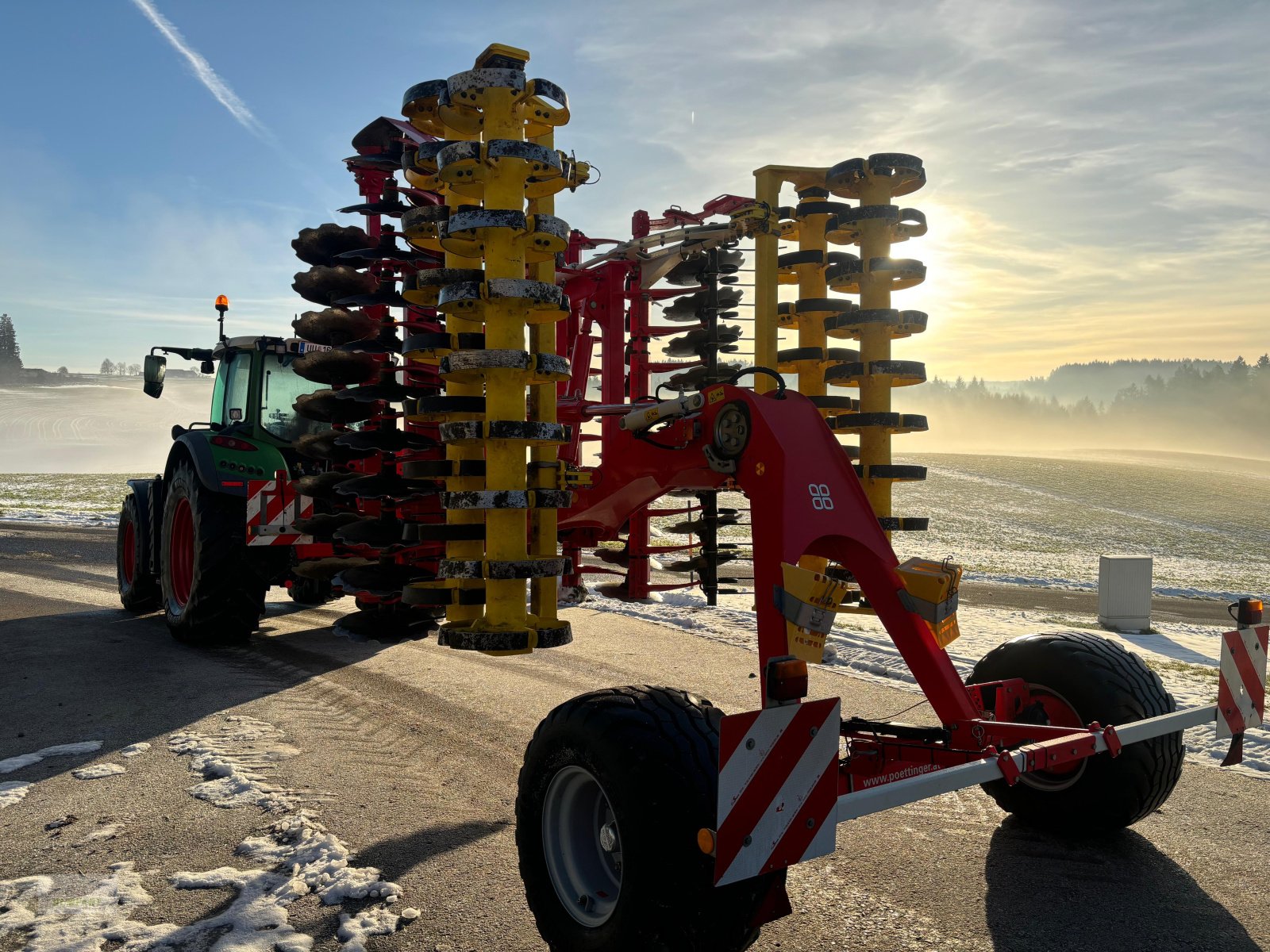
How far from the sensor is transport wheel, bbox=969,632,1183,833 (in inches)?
156

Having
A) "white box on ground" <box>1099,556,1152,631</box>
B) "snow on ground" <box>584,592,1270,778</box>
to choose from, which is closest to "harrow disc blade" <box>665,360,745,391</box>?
"snow on ground" <box>584,592,1270,778</box>

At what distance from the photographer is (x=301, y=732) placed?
5496mm

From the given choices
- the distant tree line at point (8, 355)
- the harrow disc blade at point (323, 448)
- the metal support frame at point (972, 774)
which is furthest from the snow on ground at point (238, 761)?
the distant tree line at point (8, 355)

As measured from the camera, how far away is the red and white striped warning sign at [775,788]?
2504 millimetres

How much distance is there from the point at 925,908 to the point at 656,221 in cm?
668

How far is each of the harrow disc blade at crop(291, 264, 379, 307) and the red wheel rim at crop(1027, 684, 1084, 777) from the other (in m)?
4.34

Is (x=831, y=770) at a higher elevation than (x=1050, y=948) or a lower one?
higher

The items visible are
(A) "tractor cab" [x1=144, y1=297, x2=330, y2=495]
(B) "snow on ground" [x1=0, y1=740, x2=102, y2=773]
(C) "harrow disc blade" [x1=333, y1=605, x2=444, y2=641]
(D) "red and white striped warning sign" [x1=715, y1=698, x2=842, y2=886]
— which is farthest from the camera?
(A) "tractor cab" [x1=144, y1=297, x2=330, y2=495]

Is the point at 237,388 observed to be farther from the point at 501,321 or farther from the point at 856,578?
the point at 856,578

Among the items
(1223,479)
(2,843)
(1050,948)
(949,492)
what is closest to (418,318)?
(2,843)

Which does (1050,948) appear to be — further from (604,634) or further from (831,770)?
(604,634)

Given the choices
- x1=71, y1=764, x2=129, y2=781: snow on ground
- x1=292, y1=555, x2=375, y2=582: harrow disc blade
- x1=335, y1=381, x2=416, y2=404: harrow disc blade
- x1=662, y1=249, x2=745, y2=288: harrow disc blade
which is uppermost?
x1=662, y1=249, x2=745, y2=288: harrow disc blade

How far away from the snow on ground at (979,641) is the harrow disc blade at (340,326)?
4061mm

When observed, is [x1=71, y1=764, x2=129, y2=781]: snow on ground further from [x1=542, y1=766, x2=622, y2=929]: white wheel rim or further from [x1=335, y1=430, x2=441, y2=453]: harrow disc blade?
[x1=542, y1=766, x2=622, y2=929]: white wheel rim
